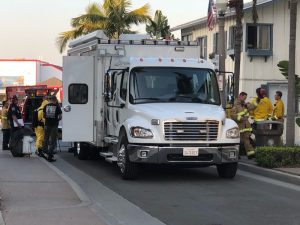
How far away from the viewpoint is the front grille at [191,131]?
11.9m

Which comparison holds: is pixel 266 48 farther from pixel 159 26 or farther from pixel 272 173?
pixel 159 26

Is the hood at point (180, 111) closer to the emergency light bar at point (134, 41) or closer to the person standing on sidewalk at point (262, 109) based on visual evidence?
the emergency light bar at point (134, 41)

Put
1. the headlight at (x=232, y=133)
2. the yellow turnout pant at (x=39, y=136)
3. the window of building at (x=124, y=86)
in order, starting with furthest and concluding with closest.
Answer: the yellow turnout pant at (x=39, y=136)
the window of building at (x=124, y=86)
the headlight at (x=232, y=133)

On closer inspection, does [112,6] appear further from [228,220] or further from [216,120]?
[228,220]

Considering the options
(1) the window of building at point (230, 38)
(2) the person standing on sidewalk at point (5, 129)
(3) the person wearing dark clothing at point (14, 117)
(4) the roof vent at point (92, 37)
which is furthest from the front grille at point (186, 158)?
(1) the window of building at point (230, 38)

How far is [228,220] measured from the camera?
27.9 ft

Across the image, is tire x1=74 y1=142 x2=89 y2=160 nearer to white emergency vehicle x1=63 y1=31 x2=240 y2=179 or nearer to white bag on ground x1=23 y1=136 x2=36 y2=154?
white emergency vehicle x1=63 y1=31 x2=240 y2=179

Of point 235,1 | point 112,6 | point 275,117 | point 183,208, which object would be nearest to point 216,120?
point 183,208

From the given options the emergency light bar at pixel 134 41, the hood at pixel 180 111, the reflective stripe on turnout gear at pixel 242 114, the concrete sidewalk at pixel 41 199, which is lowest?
the concrete sidewalk at pixel 41 199

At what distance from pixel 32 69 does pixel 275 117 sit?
185 feet

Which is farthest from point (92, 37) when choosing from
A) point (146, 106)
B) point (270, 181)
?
point (270, 181)

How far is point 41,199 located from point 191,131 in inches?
148

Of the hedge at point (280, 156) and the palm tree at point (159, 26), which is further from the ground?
the palm tree at point (159, 26)

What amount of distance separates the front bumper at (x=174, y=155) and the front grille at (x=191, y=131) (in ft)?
0.68
